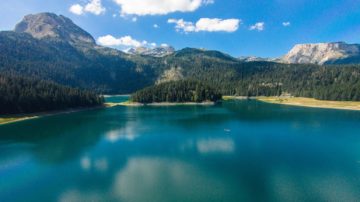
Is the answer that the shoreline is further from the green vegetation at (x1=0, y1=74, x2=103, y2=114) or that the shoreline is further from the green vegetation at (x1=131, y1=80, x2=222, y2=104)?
the green vegetation at (x1=131, y1=80, x2=222, y2=104)

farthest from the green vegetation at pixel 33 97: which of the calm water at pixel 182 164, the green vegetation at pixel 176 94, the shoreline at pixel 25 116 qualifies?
the green vegetation at pixel 176 94

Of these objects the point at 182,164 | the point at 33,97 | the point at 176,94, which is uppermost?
the point at 33,97

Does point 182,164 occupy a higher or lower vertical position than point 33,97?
lower

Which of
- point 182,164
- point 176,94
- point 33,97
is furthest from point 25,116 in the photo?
point 176,94

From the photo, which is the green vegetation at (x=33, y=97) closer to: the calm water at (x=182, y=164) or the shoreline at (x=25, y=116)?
the shoreline at (x=25, y=116)

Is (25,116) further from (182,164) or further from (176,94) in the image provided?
(176,94)

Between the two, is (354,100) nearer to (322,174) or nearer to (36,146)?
(322,174)

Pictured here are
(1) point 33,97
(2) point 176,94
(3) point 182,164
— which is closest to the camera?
(3) point 182,164
